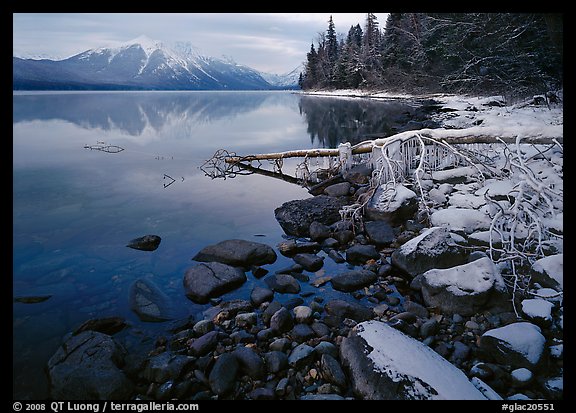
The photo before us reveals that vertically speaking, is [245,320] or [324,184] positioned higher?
[324,184]

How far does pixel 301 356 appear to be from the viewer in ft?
12.7

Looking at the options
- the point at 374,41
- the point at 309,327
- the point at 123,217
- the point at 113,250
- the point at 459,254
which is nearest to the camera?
the point at 309,327

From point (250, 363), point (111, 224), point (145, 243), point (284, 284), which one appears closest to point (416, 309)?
point (284, 284)

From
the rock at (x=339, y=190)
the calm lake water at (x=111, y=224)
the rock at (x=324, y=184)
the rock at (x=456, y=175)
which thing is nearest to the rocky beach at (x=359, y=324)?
the calm lake water at (x=111, y=224)

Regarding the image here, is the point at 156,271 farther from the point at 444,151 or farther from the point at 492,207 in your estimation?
the point at 444,151

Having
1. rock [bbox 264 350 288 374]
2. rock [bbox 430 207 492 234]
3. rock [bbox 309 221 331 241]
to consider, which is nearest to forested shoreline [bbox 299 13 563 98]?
rock [bbox 430 207 492 234]

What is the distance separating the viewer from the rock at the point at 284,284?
5.61 m

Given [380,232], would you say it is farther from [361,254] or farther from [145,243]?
[145,243]

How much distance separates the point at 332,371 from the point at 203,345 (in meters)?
1.62

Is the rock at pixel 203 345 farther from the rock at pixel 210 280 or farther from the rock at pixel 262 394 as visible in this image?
the rock at pixel 210 280

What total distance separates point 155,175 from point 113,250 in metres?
7.37

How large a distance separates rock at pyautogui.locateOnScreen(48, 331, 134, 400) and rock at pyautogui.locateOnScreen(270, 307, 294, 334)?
5.83ft
